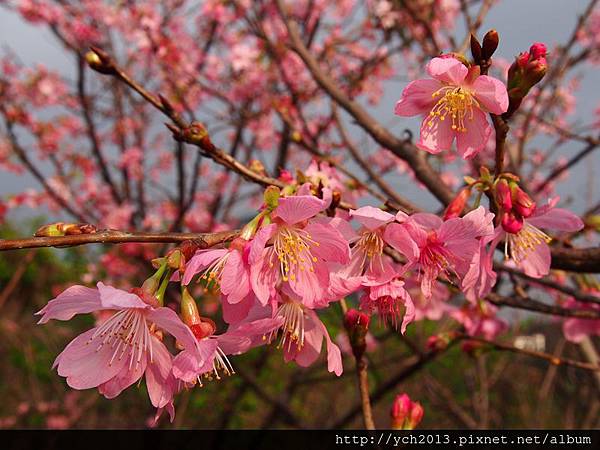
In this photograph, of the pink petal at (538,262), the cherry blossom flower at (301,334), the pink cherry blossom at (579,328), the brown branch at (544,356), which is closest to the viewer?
the cherry blossom flower at (301,334)

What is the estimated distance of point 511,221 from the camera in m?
0.94

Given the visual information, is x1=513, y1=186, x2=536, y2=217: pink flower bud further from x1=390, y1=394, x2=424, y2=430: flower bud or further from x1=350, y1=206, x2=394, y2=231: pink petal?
x1=390, y1=394, x2=424, y2=430: flower bud

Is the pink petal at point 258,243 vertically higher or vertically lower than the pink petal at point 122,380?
higher

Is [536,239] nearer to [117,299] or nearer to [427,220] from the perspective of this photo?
[427,220]

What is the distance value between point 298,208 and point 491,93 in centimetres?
42

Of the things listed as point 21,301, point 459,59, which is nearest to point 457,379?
point 459,59

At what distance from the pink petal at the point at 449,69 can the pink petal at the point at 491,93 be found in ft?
0.10

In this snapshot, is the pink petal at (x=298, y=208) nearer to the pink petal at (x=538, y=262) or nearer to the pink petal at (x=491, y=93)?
the pink petal at (x=491, y=93)

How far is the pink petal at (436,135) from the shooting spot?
3.37ft

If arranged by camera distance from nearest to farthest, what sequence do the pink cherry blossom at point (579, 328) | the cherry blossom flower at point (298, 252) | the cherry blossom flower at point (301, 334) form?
the cherry blossom flower at point (298, 252) < the cherry blossom flower at point (301, 334) < the pink cherry blossom at point (579, 328)

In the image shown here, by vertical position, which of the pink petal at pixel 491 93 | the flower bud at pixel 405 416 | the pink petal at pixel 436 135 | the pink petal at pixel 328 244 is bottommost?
the flower bud at pixel 405 416

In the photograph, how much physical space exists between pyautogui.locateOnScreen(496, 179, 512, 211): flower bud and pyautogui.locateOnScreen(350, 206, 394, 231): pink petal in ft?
0.80

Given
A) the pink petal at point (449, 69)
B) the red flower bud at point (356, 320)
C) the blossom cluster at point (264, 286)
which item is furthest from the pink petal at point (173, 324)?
the pink petal at point (449, 69)
